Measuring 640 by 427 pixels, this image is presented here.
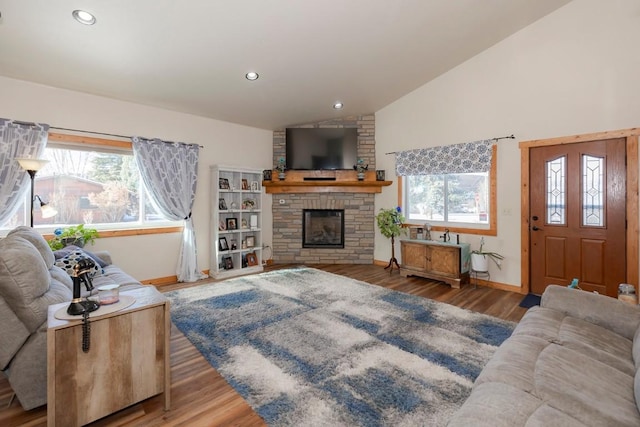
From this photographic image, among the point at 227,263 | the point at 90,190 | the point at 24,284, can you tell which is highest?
the point at 90,190

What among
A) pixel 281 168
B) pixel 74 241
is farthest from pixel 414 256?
pixel 74 241

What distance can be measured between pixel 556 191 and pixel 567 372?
3300mm

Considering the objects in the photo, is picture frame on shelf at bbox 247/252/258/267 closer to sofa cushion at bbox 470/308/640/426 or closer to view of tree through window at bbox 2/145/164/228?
view of tree through window at bbox 2/145/164/228

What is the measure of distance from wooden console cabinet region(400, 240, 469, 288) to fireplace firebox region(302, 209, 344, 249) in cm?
146

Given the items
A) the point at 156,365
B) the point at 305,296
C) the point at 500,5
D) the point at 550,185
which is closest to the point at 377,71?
the point at 500,5

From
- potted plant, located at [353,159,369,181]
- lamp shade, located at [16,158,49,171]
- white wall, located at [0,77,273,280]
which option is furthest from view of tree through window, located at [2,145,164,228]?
potted plant, located at [353,159,369,181]

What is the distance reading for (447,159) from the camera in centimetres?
473

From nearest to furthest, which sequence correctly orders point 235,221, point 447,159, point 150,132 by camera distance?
1. point 150,132
2. point 447,159
3. point 235,221

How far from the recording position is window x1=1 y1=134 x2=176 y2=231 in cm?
371

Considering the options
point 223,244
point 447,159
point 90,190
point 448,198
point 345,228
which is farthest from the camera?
point 345,228

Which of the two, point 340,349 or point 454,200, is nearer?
point 340,349

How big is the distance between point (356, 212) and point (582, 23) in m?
4.04

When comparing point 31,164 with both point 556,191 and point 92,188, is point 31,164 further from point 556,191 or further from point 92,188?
point 556,191

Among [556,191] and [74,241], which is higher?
[556,191]
